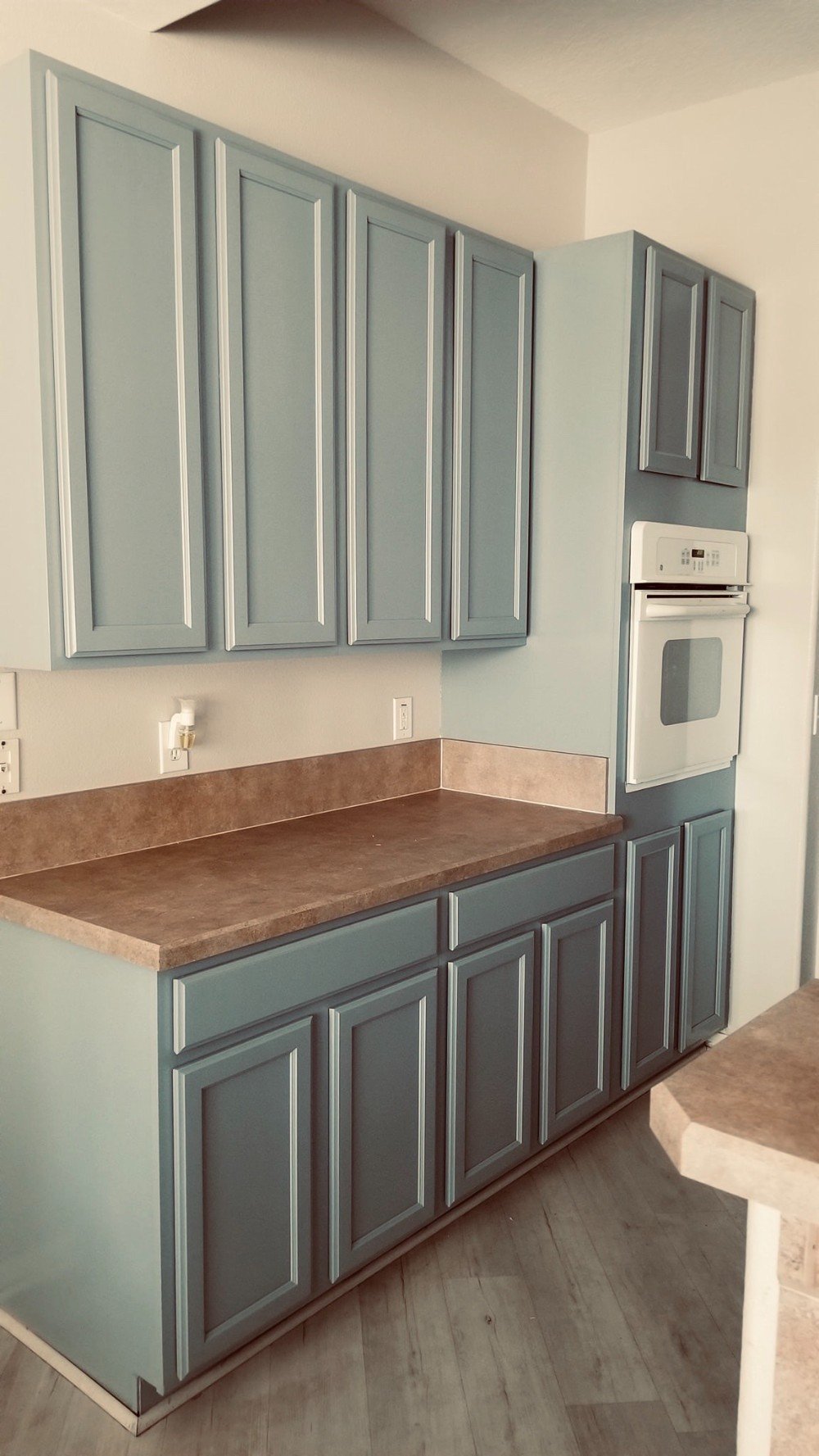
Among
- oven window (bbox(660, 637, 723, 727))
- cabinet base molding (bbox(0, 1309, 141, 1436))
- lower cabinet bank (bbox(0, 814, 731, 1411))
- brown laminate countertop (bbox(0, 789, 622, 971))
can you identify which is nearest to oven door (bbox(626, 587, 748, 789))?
oven window (bbox(660, 637, 723, 727))

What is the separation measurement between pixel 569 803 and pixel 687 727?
1.34 ft

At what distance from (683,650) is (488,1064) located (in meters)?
1.22

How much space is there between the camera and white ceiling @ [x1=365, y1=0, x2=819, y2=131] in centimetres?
272

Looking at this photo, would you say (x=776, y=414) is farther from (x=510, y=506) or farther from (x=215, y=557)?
(x=215, y=557)

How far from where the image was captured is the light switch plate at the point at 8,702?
2.14 m

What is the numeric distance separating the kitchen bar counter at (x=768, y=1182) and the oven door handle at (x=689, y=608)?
5.44ft

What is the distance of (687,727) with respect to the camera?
3074 millimetres

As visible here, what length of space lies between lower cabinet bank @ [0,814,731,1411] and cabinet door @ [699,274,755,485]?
1274 mm


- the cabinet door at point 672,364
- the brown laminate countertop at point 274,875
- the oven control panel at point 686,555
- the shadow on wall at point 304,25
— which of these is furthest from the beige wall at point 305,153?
the oven control panel at point 686,555

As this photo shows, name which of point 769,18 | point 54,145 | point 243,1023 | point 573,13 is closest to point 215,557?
point 54,145

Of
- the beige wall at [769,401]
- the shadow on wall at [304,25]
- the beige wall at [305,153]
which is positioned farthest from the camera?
the beige wall at [769,401]

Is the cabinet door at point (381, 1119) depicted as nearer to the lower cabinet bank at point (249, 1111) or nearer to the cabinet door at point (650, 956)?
the lower cabinet bank at point (249, 1111)

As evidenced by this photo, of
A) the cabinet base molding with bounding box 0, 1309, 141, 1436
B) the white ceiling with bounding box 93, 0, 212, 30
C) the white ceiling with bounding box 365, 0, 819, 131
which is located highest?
the white ceiling with bounding box 365, 0, 819, 131

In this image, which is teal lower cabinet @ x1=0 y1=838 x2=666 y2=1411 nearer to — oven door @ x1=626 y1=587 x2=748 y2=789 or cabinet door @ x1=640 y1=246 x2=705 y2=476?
oven door @ x1=626 y1=587 x2=748 y2=789
